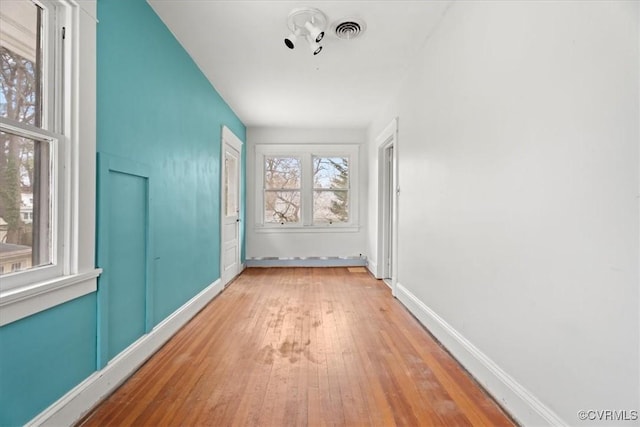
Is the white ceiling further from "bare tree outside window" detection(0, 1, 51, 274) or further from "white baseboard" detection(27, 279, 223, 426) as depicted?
"white baseboard" detection(27, 279, 223, 426)

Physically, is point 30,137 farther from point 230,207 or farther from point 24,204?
point 230,207

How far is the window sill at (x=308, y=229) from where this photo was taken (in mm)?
5750

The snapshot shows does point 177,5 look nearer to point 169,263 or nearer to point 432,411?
point 169,263

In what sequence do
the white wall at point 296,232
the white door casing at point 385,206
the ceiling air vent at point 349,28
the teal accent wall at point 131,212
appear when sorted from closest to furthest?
1. the teal accent wall at point 131,212
2. the ceiling air vent at point 349,28
3. the white door casing at point 385,206
4. the white wall at point 296,232

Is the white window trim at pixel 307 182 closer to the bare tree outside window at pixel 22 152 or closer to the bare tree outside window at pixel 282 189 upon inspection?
the bare tree outside window at pixel 282 189

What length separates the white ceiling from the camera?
2305 mm

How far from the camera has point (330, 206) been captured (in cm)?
→ 585

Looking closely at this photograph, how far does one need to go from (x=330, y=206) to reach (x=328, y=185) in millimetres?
393

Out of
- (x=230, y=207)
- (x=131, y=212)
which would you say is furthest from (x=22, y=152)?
(x=230, y=207)

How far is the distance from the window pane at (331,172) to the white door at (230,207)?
1.44 meters

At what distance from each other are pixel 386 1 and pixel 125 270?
8.33 feet

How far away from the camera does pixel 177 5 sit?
7.45ft

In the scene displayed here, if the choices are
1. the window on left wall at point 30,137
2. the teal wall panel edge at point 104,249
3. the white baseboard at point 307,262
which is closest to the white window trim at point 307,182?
the white baseboard at point 307,262

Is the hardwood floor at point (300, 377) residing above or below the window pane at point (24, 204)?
below
